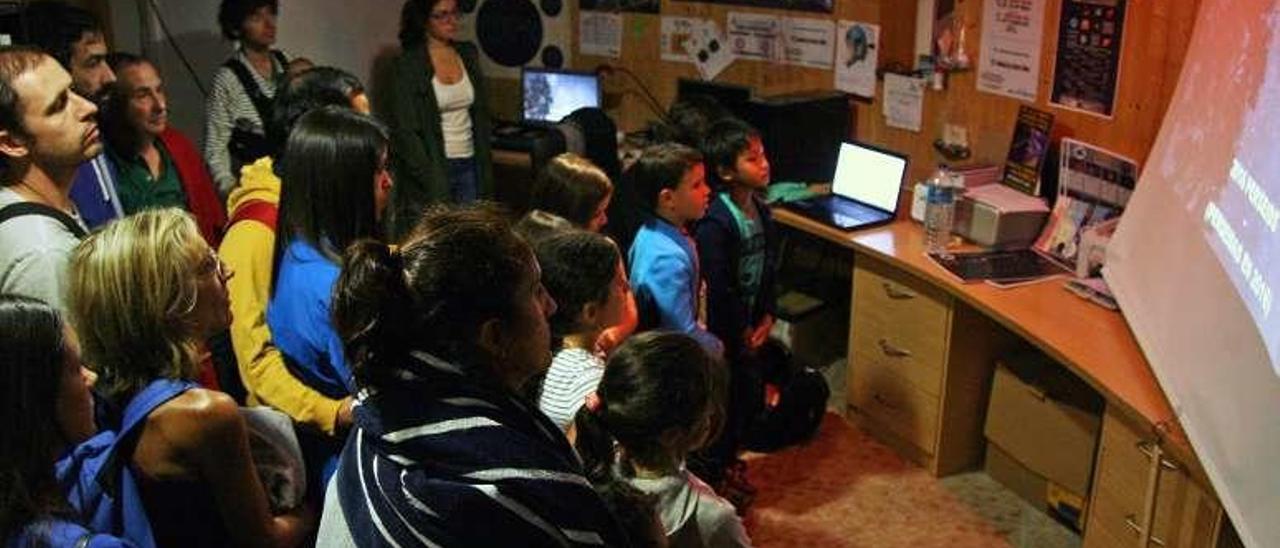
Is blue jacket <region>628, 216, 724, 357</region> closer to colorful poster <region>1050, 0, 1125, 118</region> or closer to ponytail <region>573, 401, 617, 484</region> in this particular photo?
ponytail <region>573, 401, 617, 484</region>

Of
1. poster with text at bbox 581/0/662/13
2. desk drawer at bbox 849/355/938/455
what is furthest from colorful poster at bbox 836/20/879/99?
desk drawer at bbox 849/355/938/455

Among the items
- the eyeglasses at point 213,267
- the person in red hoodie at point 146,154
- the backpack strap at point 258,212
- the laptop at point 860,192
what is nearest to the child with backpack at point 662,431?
the eyeglasses at point 213,267

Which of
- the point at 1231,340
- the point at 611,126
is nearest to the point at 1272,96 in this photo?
the point at 1231,340

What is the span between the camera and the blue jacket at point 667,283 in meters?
2.54

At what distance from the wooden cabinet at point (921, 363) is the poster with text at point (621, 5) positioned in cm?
176

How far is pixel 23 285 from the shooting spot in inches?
65.8

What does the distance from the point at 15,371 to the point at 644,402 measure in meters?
0.81

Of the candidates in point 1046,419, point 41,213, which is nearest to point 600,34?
point 1046,419

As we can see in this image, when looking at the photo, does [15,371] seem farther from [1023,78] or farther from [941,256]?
[1023,78]

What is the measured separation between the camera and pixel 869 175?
3613 mm

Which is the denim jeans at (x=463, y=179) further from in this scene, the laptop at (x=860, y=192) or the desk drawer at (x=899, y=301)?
the desk drawer at (x=899, y=301)

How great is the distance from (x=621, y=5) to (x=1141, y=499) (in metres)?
3.08

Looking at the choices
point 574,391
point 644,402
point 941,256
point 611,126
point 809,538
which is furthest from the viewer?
point 611,126

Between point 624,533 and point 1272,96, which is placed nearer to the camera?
point 624,533
